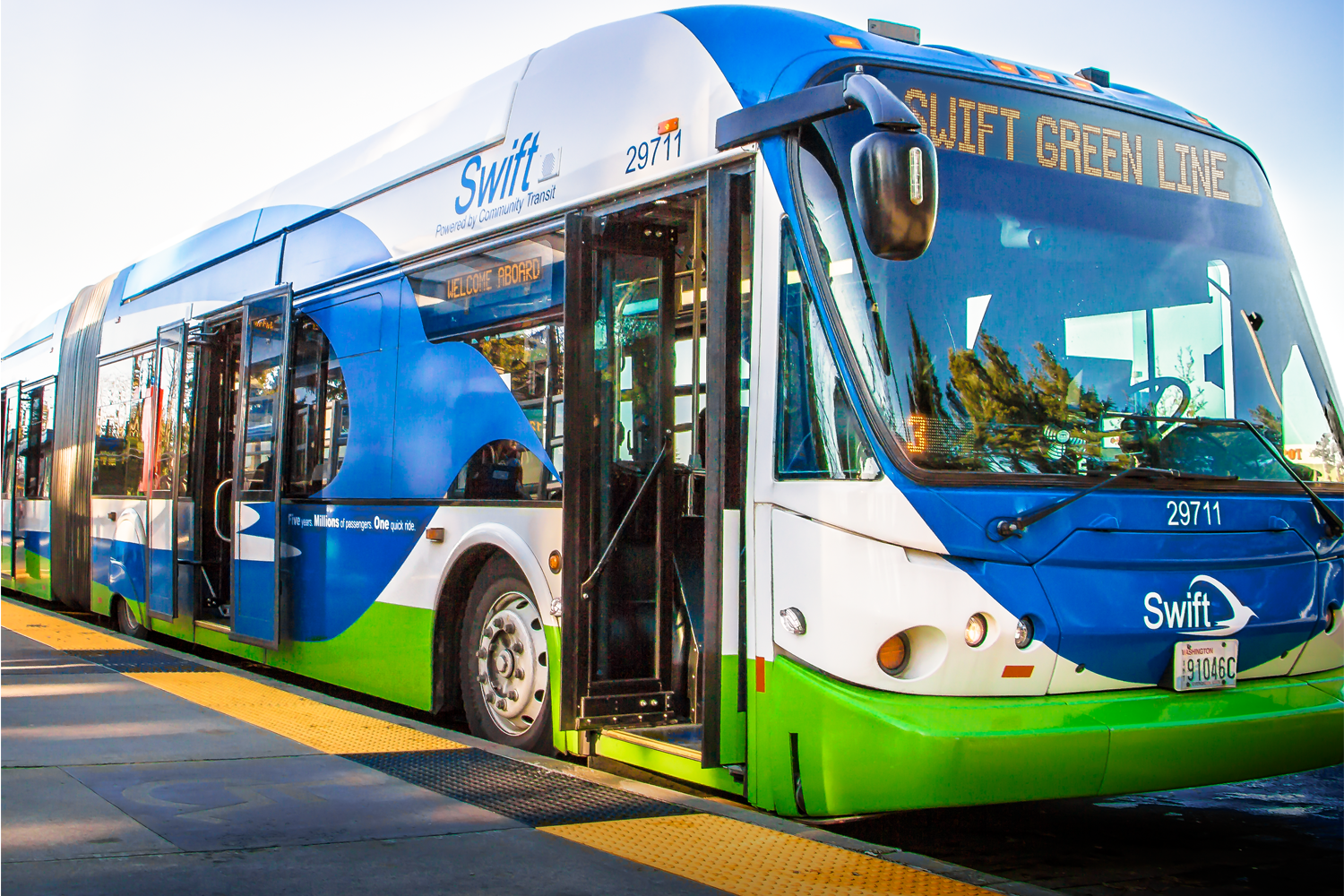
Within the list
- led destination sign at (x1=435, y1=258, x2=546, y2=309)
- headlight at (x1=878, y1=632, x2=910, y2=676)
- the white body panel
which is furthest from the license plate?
led destination sign at (x1=435, y1=258, x2=546, y2=309)

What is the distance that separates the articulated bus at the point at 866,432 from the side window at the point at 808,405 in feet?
0.05

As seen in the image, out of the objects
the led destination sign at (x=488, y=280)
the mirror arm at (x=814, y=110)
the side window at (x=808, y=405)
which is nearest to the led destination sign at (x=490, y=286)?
the led destination sign at (x=488, y=280)

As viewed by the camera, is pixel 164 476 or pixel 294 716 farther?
pixel 164 476

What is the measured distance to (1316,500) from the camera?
534 centimetres

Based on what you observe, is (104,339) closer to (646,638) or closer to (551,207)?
(551,207)

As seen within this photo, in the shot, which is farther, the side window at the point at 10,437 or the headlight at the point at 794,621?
the side window at the point at 10,437

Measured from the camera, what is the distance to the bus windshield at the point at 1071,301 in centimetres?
487

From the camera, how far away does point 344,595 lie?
8.35m

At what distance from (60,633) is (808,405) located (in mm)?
8908

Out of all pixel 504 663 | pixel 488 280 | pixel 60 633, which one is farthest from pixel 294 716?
pixel 60 633

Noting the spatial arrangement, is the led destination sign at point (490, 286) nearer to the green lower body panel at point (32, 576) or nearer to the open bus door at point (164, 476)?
the open bus door at point (164, 476)

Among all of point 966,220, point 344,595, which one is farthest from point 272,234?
point 966,220

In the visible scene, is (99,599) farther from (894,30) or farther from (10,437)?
(894,30)

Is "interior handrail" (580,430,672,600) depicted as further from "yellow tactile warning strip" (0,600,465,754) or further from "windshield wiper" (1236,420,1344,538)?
"windshield wiper" (1236,420,1344,538)
